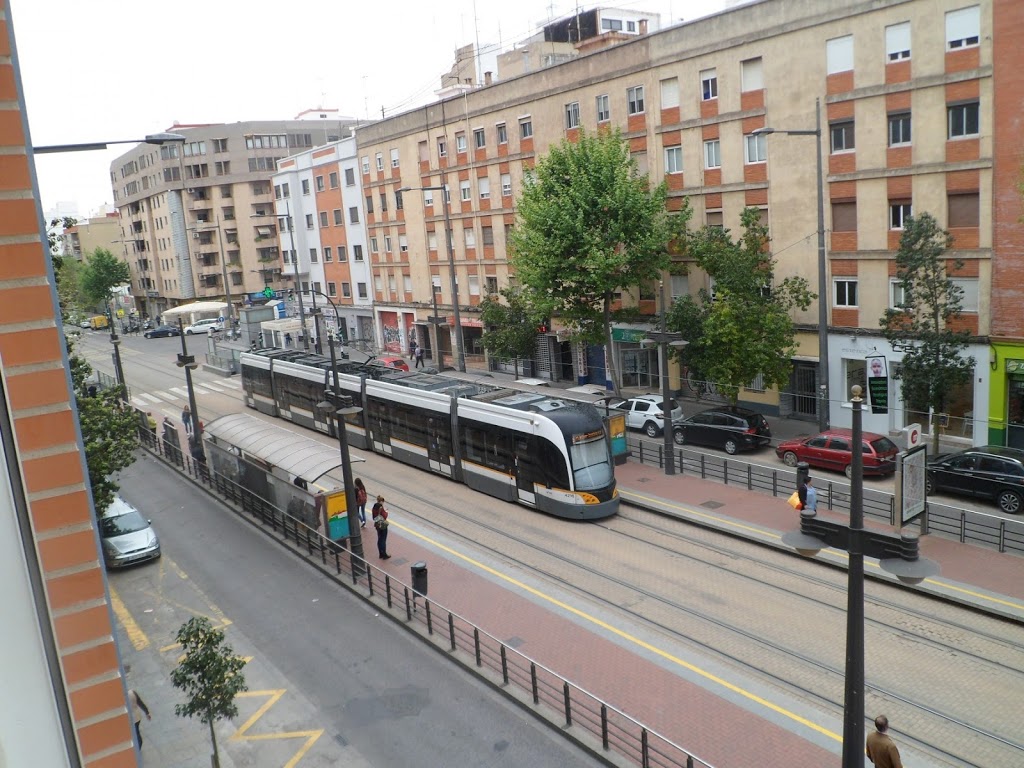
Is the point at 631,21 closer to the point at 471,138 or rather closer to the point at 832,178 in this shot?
the point at 471,138

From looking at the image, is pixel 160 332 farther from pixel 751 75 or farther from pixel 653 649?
pixel 653 649

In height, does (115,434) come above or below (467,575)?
above

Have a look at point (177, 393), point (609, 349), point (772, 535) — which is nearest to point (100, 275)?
point (177, 393)

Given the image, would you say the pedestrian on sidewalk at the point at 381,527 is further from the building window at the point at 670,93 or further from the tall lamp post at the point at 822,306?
the building window at the point at 670,93

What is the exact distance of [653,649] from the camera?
14984mm

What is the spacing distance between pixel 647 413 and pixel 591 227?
742 centimetres

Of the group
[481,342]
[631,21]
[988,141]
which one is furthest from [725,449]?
[631,21]

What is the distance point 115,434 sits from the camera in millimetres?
19438

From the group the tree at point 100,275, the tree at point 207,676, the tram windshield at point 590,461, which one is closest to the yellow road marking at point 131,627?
the tree at point 207,676

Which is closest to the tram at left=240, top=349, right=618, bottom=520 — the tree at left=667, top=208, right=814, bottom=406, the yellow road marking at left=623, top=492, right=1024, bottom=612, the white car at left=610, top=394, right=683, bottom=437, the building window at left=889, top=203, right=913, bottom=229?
the yellow road marking at left=623, top=492, right=1024, bottom=612

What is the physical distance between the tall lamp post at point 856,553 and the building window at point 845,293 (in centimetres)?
2208

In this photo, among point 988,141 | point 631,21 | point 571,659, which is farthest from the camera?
point 631,21

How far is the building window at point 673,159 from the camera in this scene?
34500 mm

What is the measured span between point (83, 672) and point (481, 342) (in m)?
40.5
